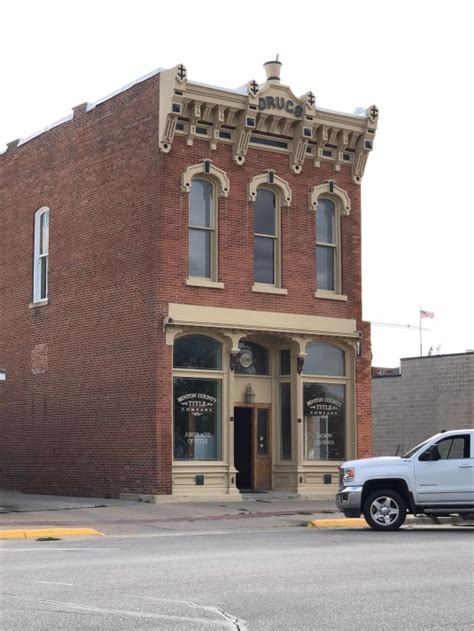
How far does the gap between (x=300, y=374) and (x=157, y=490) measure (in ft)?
17.2

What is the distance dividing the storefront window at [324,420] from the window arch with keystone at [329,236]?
8.39ft

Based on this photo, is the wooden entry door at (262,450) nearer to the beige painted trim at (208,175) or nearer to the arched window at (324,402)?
the arched window at (324,402)

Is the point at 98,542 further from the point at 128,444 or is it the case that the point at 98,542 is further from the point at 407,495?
the point at 128,444

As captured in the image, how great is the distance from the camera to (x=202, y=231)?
1067 inches

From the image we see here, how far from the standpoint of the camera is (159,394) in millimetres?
25672

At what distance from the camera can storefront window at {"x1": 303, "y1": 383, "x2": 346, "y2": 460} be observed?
93.6 ft

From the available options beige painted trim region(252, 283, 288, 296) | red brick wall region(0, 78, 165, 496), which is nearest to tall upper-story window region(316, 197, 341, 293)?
beige painted trim region(252, 283, 288, 296)

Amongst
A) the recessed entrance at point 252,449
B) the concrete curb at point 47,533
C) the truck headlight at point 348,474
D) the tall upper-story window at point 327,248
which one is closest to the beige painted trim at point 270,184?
the tall upper-story window at point 327,248

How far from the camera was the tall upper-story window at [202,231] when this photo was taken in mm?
26875

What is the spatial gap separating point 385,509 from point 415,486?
68 cm

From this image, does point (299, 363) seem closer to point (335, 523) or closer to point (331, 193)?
point (331, 193)

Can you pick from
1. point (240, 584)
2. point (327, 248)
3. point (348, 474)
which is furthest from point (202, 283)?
point (240, 584)

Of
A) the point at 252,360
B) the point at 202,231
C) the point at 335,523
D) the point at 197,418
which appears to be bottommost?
the point at 335,523

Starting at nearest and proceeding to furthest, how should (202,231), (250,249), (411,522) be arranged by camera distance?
(411,522) < (202,231) < (250,249)
